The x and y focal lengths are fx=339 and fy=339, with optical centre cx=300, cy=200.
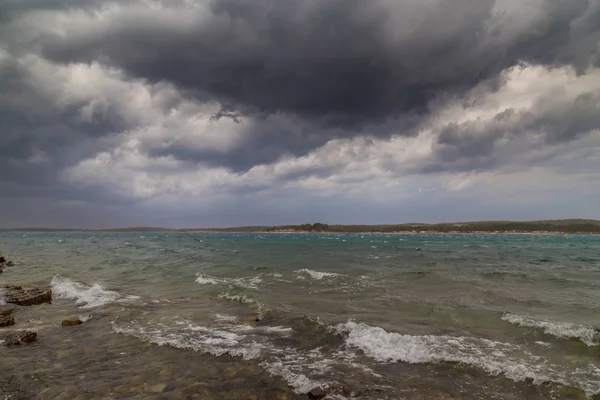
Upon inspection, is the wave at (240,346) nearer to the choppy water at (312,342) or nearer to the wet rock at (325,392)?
the choppy water at (312,342)

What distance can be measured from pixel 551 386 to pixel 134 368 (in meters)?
11.1

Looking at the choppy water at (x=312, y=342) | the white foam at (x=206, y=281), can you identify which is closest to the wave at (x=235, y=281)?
the white foam at (x=206, y=281)

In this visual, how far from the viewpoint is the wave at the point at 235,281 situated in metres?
24.6

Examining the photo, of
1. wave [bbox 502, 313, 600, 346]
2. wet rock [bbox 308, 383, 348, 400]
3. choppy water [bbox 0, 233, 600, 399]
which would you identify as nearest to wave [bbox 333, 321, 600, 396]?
choppy water [bbox 0, 233, 600, 399]

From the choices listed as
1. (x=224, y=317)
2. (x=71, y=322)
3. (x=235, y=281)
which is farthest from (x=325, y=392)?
(x=235, y=281)

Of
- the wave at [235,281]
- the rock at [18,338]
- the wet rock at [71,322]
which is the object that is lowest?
the wave at [235,281]

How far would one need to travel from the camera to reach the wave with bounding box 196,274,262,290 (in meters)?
24.6

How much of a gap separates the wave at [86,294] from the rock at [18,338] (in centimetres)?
569

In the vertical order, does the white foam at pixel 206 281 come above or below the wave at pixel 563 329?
below

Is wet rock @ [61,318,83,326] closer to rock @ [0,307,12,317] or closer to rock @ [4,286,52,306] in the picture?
rock @ [0,307,12,317]

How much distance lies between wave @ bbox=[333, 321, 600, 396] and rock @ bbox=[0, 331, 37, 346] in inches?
424

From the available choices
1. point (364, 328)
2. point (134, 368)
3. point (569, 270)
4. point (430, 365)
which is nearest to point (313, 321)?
point (364, 328)

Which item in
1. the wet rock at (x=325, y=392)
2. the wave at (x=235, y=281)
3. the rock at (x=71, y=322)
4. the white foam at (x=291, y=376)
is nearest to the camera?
the wet rock at (x=325, y=392)

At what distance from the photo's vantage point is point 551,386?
8.66 meters
